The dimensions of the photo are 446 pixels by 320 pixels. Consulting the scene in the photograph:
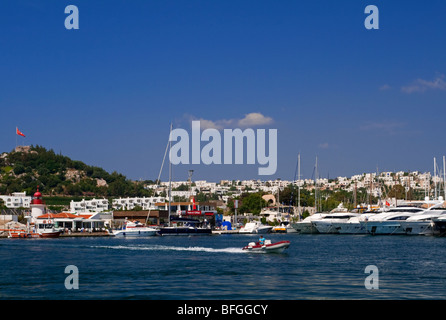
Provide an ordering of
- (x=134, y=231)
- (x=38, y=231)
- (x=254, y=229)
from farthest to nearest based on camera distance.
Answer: (x=254, y=229)
(x=134, y=231)
(x=38, y=231)

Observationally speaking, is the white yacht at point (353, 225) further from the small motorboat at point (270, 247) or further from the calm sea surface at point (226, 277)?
the small motorboat at point (270, 247)

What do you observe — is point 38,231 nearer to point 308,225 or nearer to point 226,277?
point 308,225

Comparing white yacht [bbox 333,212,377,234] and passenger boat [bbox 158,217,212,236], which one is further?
passenger boat [bbox 158,217,212,236]

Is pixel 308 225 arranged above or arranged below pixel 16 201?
below

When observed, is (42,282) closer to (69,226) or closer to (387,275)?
(387,275)

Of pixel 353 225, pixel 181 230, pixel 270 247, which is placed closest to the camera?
→ pixel 270 247

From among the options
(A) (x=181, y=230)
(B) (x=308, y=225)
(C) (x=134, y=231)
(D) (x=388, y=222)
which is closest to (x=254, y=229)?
(B) (x=308, y=225)

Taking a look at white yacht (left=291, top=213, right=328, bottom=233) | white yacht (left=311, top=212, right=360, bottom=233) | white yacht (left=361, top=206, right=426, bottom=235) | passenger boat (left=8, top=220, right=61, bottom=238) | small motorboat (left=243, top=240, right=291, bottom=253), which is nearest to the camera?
small motorboat (left=243, top=240, right=291, bottom=253)

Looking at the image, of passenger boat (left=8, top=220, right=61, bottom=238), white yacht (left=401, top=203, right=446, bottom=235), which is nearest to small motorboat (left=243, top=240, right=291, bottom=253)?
white yacht (left=401, top=203, right=446, bottom=235)

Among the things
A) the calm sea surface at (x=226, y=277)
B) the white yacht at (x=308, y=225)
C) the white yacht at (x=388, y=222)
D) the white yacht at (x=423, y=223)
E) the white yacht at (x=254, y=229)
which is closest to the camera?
the calm sea surface at (x=226, y=277)

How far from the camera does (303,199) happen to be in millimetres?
164000

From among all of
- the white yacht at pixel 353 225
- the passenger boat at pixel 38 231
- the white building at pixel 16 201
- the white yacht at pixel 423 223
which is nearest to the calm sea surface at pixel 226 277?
the white yacht at pixel 423 223

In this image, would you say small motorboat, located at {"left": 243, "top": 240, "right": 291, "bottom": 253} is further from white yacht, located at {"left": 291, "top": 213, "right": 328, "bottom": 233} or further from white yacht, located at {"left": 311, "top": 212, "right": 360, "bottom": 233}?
white yacht, located at {"left": 291, "top": 213, "right": 328, "bottom": 233}
